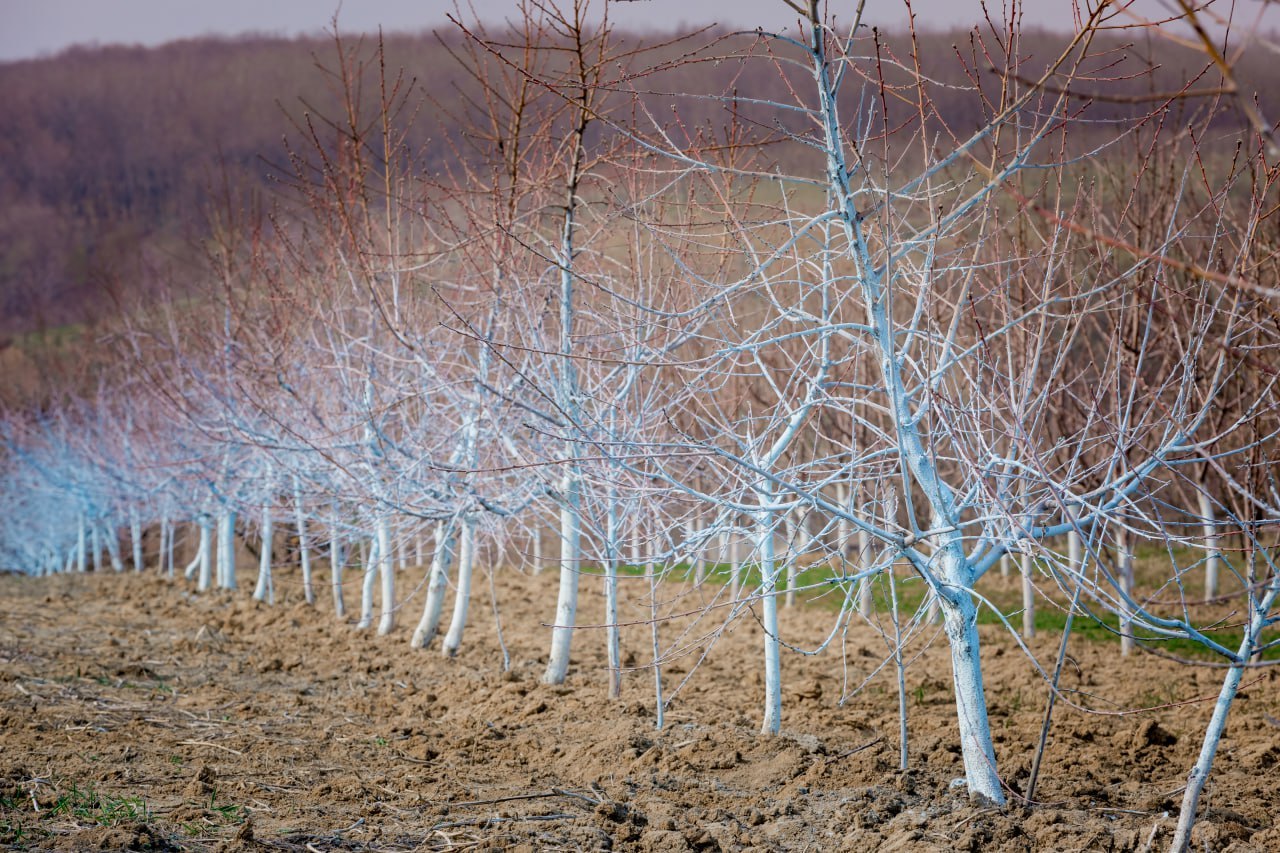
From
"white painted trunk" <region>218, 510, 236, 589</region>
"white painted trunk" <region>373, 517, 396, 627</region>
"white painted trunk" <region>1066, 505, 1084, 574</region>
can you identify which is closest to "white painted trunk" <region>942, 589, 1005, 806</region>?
"white painted trunk" <region>1066, 505, 1084, 574</region>

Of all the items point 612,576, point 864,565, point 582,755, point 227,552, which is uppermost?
point 612,576

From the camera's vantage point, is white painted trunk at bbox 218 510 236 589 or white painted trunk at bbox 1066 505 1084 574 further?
white painted trunk at bbox 218 510 236 589

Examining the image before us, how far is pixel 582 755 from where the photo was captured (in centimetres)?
625

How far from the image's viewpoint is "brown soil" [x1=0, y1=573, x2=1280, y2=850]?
4.59 metres

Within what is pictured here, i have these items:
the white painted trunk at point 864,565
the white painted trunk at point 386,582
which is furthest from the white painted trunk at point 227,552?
the white painted trunk at point 864,565

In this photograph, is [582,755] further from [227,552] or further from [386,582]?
[227,552]

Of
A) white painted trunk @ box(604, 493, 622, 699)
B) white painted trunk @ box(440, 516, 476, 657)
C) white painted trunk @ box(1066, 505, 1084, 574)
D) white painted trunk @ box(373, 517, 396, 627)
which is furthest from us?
white painted trunk @ box(373, 517, 396, 627)

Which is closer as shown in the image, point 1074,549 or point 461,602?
point 1074,549

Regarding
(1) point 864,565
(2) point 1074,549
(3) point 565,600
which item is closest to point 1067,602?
(2) point 1074,549

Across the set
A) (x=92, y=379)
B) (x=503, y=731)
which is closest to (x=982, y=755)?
(x=503, y=731)

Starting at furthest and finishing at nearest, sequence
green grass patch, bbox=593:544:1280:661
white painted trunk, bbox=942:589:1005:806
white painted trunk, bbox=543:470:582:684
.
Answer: green grass patch, bbox=593:544:1280:661
white painted trunk, bbox=543:470:582:684
white painted trunk, bbox=942:589:1005:806

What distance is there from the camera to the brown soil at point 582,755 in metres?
4.59

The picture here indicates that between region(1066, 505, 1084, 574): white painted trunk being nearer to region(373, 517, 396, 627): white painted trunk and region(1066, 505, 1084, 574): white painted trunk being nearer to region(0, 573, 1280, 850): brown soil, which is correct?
region(0, 573, 1280, 850): brown soil

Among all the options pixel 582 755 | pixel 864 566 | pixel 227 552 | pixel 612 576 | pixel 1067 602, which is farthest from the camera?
pixel 227 552
